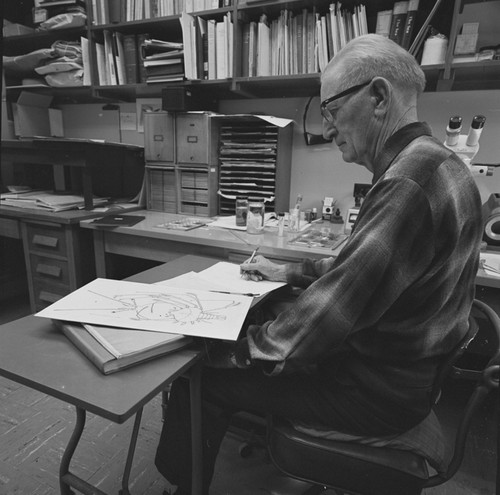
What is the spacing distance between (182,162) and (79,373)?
4.71ft

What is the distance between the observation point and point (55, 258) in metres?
1.84

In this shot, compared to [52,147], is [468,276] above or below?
below

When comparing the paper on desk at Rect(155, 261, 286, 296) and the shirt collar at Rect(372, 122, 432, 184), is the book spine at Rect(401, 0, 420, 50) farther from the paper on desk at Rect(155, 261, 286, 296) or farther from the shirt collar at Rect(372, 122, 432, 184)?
the paper on desk at Rect(155, 261, 286, 296)

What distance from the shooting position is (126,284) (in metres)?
0.96

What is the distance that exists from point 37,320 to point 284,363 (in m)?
0.57

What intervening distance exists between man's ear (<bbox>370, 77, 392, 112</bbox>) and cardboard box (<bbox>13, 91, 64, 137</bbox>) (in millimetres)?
2507

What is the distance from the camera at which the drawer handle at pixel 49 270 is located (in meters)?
1.85

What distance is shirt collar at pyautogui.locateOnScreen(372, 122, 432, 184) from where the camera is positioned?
74cm

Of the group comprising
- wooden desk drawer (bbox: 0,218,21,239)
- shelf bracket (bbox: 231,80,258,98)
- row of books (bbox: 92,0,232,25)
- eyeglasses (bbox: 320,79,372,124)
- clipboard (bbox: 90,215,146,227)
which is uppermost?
row of books (bbox: 92,0,232,25)

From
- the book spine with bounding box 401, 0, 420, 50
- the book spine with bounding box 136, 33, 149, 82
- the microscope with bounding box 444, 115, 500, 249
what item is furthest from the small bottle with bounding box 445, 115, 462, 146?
the book spine with bounding box 136, 33, 149, 82

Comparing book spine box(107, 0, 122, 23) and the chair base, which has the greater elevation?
book spine box(107, 0, 122, 23)

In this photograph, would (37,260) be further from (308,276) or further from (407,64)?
(407,64)

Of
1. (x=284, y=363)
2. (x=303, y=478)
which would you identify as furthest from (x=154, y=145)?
(x=303, y=478)

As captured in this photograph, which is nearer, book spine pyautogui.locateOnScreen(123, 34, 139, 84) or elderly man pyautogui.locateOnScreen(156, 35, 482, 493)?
elderly man pyautogui.locateOnScreen(156, 35, 482, 493)
